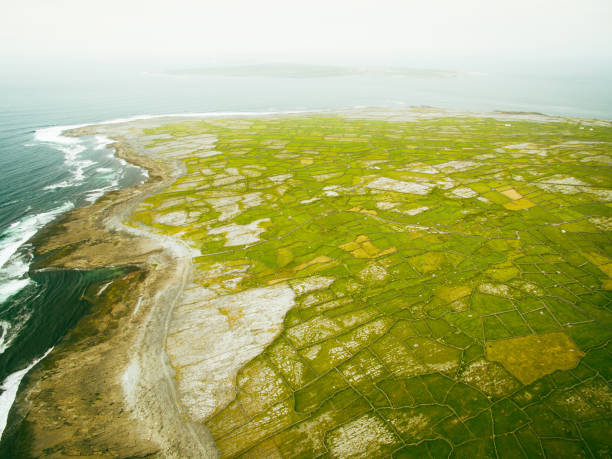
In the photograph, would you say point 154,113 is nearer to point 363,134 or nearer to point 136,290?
point 363,134

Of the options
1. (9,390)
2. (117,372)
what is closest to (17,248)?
(9,390)

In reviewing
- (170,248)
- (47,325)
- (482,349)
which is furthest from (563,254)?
(47,325)

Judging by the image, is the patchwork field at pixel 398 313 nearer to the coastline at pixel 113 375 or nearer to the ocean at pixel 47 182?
the coastline at pixel 113 375

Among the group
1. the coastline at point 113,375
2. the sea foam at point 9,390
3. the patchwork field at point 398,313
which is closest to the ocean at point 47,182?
the sea foam at point 9,390

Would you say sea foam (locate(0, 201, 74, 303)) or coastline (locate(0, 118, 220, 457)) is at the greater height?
sea foam (locate(0, 201, 74, 303))

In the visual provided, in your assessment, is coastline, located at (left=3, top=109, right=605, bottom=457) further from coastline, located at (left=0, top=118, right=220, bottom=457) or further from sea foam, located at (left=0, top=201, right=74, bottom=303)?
sea foam, located at (left=0, top=201, right=74, bottom=303)

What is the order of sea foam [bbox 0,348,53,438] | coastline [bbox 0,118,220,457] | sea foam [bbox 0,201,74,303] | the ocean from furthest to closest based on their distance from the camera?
sea foam [bbox 0,201,74,303] < the ocean < sea foam [bbox 0,348,53,438] < coastline [bbox 0,118,220,457]

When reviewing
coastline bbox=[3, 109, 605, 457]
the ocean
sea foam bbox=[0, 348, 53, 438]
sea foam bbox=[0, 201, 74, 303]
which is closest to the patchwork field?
coastline bbox=[3, 109, 605, 457]
